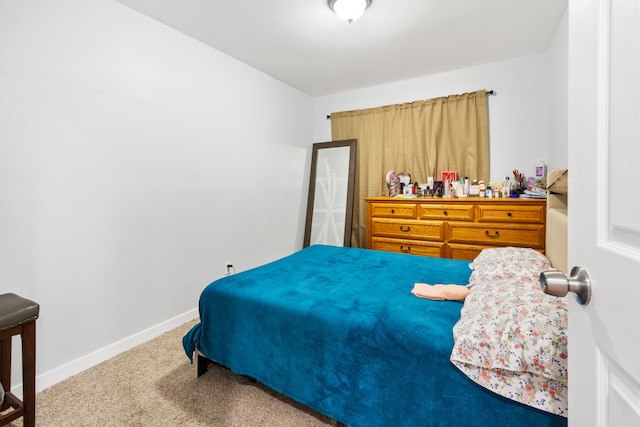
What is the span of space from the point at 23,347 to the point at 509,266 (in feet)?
7.82

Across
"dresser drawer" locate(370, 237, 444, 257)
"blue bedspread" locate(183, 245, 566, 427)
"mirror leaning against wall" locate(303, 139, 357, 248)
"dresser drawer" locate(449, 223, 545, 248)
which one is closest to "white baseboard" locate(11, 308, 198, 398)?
"blue bedspread" locate(183, 245, 566, 427)

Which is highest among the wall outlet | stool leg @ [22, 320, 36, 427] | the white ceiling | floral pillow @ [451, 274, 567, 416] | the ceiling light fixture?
the white ceiling

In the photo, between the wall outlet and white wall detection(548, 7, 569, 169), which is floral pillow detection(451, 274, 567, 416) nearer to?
white wall detection(548, 7, 569, 169)

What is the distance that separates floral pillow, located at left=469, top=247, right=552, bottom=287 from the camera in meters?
1.44

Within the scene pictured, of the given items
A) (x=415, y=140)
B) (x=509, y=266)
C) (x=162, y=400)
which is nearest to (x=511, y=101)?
(x=415, y=140)

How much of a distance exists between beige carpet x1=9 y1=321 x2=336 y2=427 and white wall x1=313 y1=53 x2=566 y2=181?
10.3ft

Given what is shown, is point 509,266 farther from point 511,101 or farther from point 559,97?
point 511,101

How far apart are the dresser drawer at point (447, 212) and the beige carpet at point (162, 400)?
2.29m

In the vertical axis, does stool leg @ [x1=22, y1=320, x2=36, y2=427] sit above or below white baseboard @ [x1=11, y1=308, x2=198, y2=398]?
above

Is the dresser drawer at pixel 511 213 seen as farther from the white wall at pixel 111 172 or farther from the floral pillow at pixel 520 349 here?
the white wall at pixel 111 172

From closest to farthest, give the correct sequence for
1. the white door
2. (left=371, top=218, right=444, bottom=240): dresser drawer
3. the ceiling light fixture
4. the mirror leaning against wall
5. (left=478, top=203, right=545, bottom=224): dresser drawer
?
the white door → the ceiling light fixture → (left=478, top=203, right=545, bottom=224): dresser drawer → (left=371, top=218, right=444, bottom=240): dresser drawer → the mirror leaning against wall

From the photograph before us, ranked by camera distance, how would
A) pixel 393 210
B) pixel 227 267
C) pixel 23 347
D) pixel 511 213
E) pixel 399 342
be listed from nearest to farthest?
pixel 399 342 → pixel 23 347 → pixel 511 213 → pixel 227 267 → pixel 393 210

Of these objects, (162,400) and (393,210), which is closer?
(162,400)

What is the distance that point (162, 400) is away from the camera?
1604 mm
